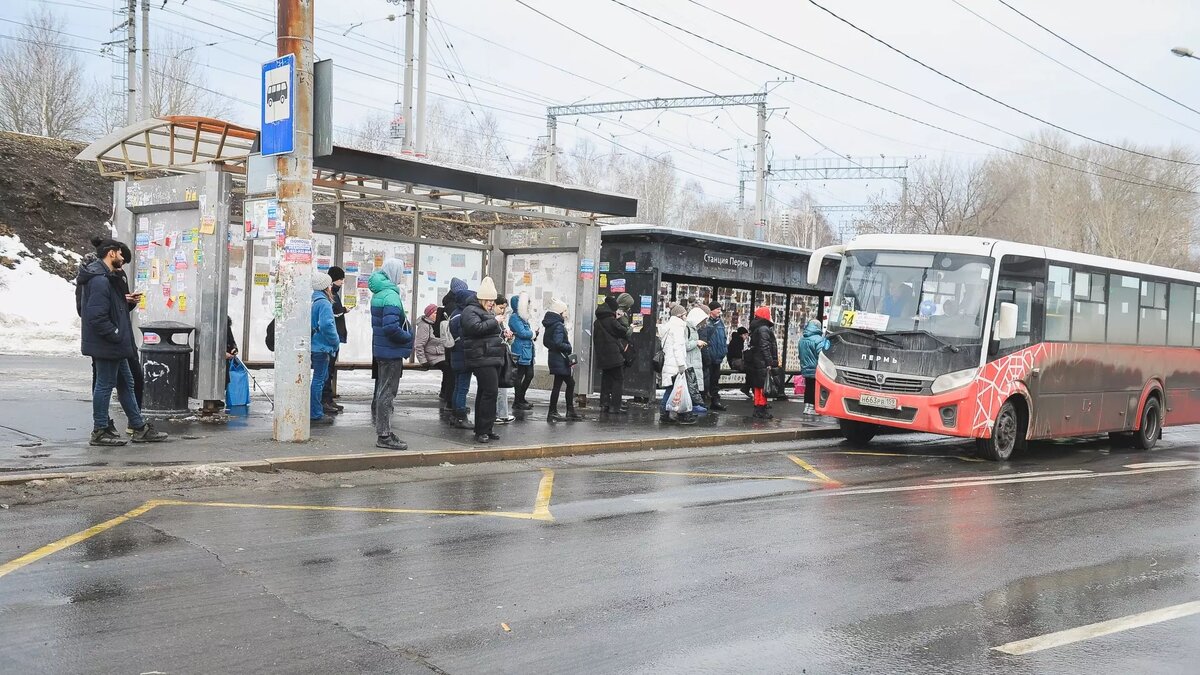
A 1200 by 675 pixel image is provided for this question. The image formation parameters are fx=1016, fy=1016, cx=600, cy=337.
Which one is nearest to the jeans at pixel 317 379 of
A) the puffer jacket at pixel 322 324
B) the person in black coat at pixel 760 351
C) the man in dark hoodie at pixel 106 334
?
the puffer jacket at pixel 322 324

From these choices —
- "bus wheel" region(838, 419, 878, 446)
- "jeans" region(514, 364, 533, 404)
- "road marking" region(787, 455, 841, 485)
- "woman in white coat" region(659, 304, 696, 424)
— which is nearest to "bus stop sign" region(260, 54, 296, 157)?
"jeans" region(514, 364, 533, 404)

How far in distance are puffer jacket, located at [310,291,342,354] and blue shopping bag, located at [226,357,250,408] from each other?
1.27 m

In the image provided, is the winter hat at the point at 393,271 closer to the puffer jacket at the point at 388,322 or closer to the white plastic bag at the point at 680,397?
the puffer jacket at the point at 388,322

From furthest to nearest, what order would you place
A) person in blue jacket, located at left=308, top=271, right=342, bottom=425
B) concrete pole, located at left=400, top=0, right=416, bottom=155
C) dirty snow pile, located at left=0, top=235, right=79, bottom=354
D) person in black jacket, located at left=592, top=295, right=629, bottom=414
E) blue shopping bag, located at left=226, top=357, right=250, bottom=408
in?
concrete pole, located at left=400, top=0, right=416, bottom=155 < dirty snow pile, located at left=0, top=235, right=79, bottom=354 < person in black jacket, located at left=592, top=295, right=629, bottom=414 < blue shopping bag, located at left=226, top=357, right=250, bottom=408 < person in blue jacket, located at left=308, top=271, right=342, bottom=425

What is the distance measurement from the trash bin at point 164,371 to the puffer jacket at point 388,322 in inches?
95.2

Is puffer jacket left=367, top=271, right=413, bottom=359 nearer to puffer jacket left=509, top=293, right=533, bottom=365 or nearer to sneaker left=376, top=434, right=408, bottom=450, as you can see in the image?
sneaker left=376, top=434, right=408, bottom=450

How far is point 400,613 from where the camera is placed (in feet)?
17.5

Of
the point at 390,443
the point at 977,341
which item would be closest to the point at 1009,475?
the point at 977,341

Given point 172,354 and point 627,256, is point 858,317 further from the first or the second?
point 172,354

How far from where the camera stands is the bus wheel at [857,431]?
1477 cm

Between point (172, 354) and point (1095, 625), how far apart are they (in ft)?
32.6

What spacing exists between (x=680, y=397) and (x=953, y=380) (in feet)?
12.6

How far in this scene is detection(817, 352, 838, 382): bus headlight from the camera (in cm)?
1416

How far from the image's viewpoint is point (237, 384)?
42.6 ft
